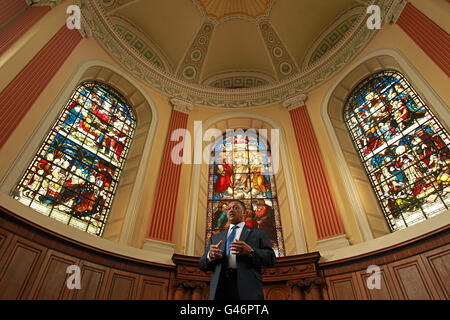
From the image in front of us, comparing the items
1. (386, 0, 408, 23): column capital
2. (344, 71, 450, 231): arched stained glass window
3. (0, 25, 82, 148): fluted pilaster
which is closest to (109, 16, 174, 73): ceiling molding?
(0, 25, 82, 148): fluted pilaster

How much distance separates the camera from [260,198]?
7.76 m

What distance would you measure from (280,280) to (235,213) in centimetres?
366

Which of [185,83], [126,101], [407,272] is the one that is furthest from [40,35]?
[407,272]

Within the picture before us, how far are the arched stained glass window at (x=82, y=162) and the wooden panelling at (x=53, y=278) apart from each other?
1171 millimetres

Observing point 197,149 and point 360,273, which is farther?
point 197,149

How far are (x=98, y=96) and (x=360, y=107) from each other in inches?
296

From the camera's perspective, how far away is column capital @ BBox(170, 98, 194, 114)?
898 centimetres

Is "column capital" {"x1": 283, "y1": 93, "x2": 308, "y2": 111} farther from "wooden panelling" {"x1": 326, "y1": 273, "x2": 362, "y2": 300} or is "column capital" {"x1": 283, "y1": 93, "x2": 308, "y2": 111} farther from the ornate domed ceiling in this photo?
"wooden panelling" {"x1": 326, "y1": 273, "x2": 362, "y2": 300}

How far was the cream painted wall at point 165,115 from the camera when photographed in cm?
525

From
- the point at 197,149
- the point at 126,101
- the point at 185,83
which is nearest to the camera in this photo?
the point at 197,149

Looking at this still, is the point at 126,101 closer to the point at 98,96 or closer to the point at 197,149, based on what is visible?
the point at 98,96

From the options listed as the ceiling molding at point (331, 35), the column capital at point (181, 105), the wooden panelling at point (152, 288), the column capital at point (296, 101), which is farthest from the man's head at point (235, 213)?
the ceiling molding at point (331, 35)

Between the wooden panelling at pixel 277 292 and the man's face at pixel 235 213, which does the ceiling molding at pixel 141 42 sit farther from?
the man's face at pixel 235 213

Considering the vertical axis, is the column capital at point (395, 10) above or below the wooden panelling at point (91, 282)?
above
